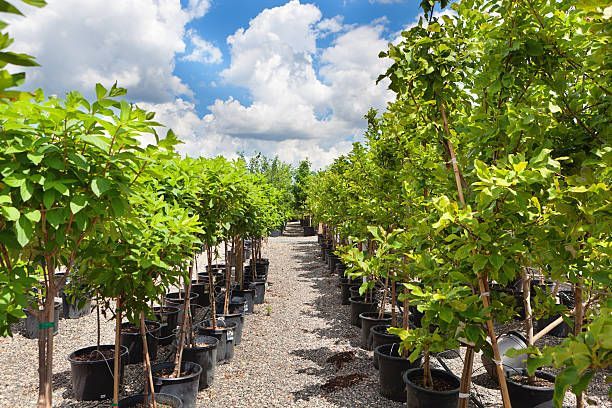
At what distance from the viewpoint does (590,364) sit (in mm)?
1032

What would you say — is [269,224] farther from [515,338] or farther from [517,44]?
[517,44]

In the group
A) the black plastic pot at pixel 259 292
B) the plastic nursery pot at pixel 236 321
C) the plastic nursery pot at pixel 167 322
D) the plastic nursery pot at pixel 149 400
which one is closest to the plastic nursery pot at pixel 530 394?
the plastic nursery pot at pixel 149 400

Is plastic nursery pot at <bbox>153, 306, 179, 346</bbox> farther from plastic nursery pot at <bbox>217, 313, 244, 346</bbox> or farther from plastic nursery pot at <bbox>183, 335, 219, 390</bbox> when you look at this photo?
plastic nursery pot at <bbox>183, 335, 219, 390</bbox>

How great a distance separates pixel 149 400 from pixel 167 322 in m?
2.96

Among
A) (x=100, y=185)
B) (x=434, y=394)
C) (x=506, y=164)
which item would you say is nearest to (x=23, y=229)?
(x=100, y=185)

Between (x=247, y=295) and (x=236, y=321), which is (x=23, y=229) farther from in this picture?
(x=247, y=295)

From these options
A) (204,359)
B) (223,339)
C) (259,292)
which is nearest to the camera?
(204,359)

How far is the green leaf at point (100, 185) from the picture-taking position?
5.46ft

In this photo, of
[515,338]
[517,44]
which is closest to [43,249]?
[517,44]

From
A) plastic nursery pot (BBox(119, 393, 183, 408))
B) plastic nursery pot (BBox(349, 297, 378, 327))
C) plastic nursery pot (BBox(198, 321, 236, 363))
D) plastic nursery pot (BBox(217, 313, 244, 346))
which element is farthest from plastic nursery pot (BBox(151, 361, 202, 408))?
plastic nursery pot (BBox(349, 297, 378, 327))

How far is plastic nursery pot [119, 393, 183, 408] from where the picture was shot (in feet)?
12.0

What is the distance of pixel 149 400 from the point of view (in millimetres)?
3641

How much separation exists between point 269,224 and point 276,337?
2.84m

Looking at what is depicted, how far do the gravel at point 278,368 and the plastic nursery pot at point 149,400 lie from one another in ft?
2.64
